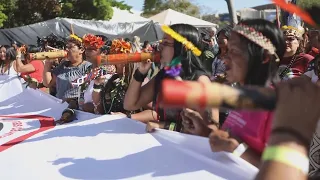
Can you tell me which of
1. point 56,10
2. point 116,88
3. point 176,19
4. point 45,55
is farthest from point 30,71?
point 56,10

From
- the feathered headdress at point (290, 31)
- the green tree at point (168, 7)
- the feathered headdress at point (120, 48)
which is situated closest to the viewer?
the feathered headdress at point (120, 48)

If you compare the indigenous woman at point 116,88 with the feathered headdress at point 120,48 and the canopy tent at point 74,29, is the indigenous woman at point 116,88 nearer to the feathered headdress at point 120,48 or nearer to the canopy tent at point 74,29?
the feathered headdress at point 120,48

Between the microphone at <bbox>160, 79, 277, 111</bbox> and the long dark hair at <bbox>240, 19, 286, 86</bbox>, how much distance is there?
0.84 meters

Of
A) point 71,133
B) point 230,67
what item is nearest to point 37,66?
point 71,133

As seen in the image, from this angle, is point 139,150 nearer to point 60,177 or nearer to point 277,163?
point 60,177

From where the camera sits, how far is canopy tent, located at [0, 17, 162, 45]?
44.3 ft

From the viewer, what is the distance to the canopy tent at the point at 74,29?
13.5m

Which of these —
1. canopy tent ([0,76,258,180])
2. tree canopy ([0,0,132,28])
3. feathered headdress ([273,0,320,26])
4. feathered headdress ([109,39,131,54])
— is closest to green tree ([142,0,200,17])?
tree canopy ([0,0,132,28])

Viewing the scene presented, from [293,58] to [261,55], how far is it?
92.1 inches

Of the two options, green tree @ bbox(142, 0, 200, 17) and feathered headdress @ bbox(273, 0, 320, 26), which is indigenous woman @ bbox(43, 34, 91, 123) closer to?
feathered headdress @ bbox(273, 0, 320, 26)

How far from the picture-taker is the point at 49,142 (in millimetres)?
2709

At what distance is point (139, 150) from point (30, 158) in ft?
2.23

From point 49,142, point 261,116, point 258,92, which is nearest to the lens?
point 258,92

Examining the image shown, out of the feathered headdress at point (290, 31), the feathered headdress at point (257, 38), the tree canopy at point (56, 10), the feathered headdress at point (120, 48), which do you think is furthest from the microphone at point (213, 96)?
the tree canopy at point (56, 10)
